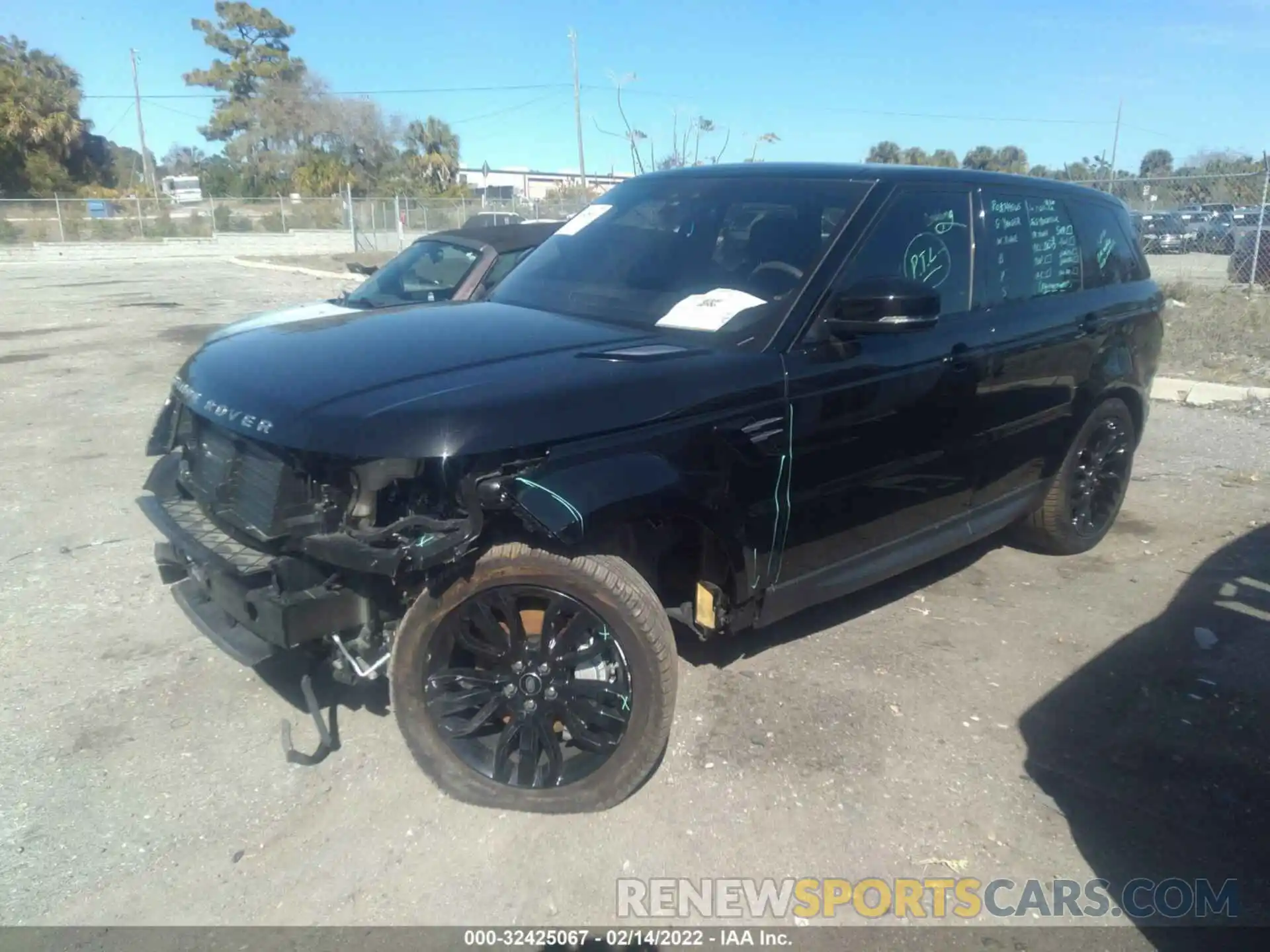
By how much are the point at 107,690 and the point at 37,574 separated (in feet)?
4.73

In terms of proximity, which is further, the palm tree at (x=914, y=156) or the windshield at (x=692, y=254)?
the palm tree at (x=914, y=156)

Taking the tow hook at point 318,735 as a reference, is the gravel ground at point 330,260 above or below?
above

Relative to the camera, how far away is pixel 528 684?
9.65ft

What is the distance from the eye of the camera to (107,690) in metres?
3.69

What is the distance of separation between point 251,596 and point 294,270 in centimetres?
2336

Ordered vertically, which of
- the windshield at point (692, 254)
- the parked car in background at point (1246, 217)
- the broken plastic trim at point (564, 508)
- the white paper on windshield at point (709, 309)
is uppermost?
the parked car in background at point (1246, 217)

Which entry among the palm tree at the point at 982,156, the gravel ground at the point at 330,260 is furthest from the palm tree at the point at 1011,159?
the gravel ground at the point at 330,260

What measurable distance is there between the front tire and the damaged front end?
0.54ft

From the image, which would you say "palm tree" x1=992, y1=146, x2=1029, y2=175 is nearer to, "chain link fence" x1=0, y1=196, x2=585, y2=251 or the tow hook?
"chain link fence" x1=0, y1=196, x2=585, y2=251

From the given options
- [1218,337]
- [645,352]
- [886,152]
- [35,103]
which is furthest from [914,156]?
[35,103]

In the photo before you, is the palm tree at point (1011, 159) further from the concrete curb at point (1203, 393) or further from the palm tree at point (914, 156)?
the concrete curb at point (1203, 393)

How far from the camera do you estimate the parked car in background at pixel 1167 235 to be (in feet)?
61.5

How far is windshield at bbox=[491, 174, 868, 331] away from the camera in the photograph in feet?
11.4

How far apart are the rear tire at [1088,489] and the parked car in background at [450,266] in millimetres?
3867
